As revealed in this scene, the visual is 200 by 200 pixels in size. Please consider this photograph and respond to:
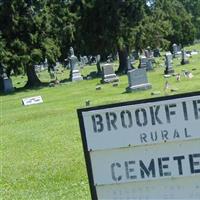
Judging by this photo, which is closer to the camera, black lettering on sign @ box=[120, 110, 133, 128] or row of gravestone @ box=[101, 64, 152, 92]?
black lettering on sign @ box=[120, 110, 133, 128]

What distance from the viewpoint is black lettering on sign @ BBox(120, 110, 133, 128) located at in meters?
4.41

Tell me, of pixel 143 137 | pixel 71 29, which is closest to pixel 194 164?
pixel 143 137

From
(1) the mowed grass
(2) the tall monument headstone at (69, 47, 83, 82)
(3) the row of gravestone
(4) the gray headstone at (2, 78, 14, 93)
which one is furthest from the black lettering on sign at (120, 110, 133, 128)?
(4) the gray headstone at (2, 78, 14, 93)

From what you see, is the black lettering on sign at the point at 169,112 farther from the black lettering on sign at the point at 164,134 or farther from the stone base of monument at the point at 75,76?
the stone base of monument at the point at 75,76

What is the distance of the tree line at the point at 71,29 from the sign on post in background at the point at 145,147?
115 feet

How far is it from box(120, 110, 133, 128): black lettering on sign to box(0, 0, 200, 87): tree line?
35.2 m

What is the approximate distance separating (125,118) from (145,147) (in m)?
0.28

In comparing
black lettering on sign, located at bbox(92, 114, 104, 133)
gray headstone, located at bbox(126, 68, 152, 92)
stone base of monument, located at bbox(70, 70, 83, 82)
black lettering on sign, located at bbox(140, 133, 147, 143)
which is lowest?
stone base of monument, located at bbox(70, 70, 83, 82)

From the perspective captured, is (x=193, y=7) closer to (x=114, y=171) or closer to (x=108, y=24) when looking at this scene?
(x=108, y=24)

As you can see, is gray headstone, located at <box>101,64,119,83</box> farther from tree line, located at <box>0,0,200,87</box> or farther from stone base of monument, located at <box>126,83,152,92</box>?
stone base of monument, located at <box>126,83,152,92</box>

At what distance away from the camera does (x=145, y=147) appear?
4414 mm

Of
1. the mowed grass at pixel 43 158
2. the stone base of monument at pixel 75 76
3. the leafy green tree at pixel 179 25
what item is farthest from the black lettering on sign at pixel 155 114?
the leafy green tree at pixel 179 25

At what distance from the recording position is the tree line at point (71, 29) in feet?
131

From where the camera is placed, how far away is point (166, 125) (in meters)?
4.34
